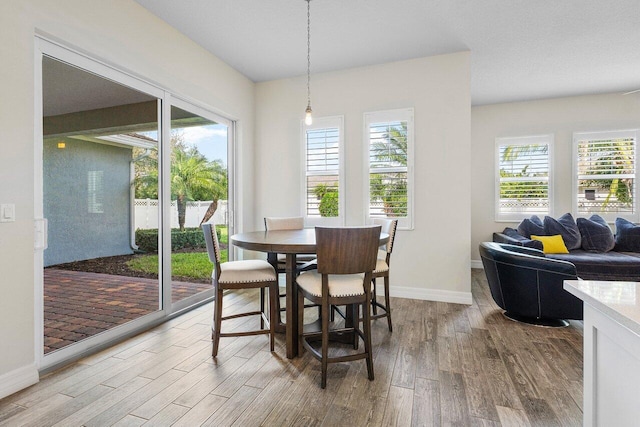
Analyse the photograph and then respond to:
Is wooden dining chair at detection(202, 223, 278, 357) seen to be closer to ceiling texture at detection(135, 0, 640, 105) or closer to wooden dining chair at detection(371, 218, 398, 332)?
wooden dining chair at detection(371, 218, 398, 332)

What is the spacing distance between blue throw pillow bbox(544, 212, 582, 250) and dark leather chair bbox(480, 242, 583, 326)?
1.75 metres

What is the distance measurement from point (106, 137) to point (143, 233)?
36.0 inches

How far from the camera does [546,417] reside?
5.59ft

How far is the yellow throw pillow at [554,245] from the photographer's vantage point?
427 cm

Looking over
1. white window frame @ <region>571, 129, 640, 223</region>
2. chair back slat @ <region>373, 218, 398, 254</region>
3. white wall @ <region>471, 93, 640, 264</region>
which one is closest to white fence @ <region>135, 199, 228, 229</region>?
chair back slat @ <region>373, 218, 398, 254</region>

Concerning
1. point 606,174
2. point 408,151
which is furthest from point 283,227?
point 606,174

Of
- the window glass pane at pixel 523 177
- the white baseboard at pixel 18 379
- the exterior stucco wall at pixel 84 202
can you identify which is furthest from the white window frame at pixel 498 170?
the white baseboard at pixel 18 379

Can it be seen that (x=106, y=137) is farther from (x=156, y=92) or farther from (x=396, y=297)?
(x=396, y=297)

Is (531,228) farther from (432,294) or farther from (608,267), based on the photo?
(432,294)

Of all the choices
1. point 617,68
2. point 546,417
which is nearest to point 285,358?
point 546,417

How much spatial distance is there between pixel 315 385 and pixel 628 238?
192 inches

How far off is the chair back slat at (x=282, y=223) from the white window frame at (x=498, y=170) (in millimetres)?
3960

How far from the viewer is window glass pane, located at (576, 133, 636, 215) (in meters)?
5.06

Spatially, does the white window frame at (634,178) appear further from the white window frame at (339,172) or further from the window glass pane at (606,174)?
the white window frame at (339,172)
